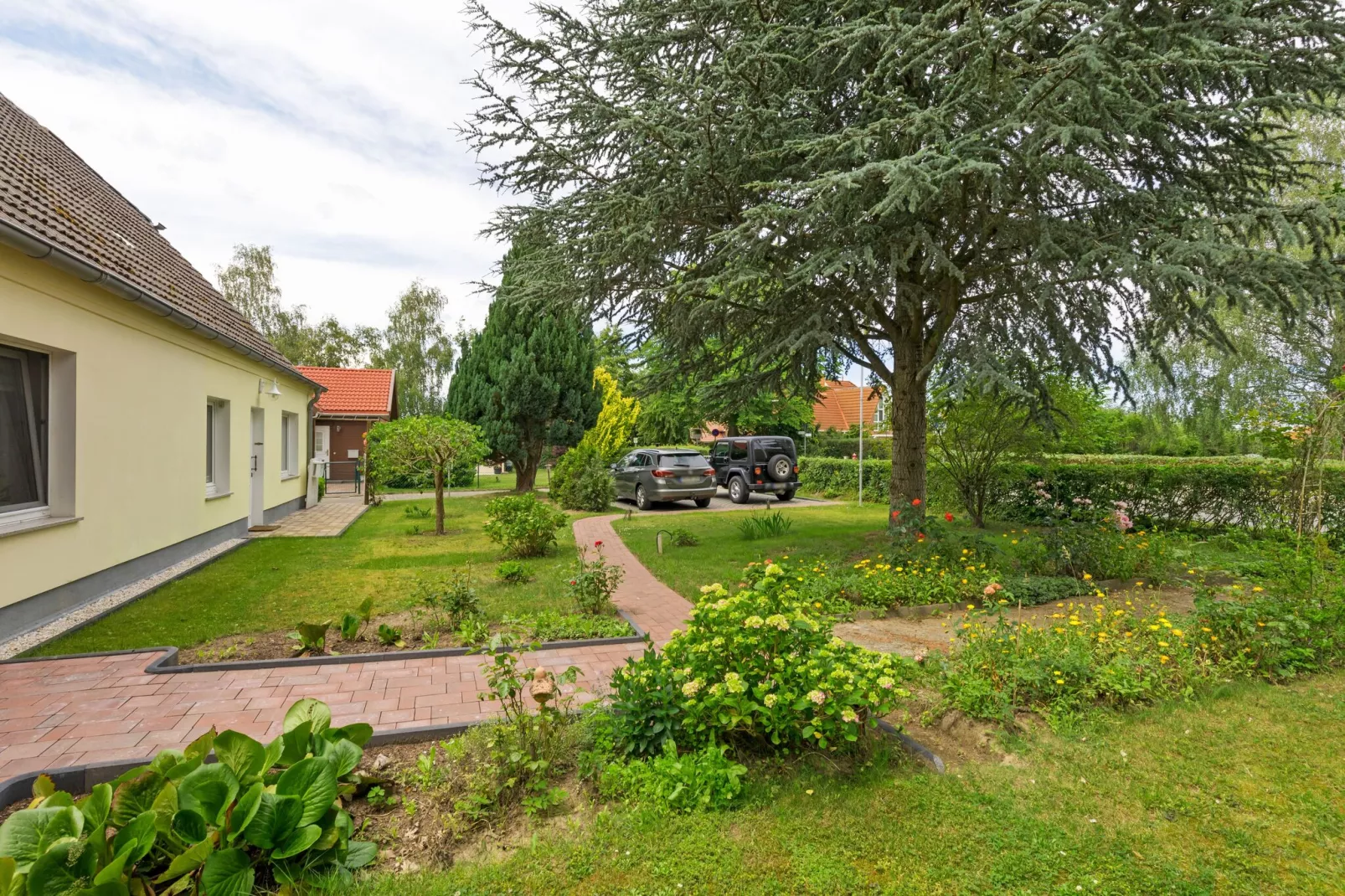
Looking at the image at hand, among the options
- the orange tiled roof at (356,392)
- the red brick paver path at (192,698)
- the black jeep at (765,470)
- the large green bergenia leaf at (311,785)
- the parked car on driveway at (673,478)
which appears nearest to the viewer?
the large green bergenia leaf at (311,785)

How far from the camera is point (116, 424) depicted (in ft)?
22.0

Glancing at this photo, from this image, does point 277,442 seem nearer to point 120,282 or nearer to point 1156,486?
point 120,282

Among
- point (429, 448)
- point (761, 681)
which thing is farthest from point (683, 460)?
point (761, 681)

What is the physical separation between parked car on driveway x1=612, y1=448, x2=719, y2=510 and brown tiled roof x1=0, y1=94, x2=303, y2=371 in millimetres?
8467

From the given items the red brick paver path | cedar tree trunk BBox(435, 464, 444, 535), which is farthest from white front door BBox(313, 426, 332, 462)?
the red brick paver path

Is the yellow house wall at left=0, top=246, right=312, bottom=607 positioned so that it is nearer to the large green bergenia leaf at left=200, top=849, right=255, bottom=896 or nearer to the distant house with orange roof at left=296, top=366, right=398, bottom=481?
the large green bergenia leaf at left=200, top=849, right=255, bottom=896

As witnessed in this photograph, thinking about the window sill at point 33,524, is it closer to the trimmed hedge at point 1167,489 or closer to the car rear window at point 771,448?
the trimmed hedge at point 1167,489

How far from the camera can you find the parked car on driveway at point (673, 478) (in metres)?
15.6

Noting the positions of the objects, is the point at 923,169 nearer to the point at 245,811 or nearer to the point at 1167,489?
the point at 245,811

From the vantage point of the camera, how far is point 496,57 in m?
7.95

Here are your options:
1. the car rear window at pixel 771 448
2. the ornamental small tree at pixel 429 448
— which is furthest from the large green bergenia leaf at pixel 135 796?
the car rear window at pixel 771 448

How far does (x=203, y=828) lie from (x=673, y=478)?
13507 mm

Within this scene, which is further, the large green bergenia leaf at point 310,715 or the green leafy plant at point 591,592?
the green leafy plant at point 591,592

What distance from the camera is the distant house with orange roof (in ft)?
84.5
